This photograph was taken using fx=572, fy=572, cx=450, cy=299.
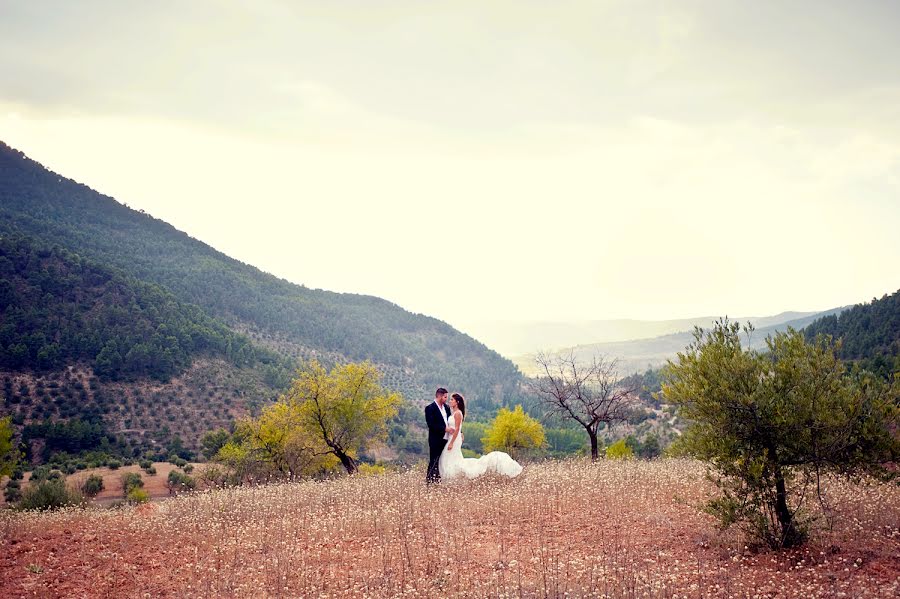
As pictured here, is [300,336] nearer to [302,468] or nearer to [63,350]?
[63,350]

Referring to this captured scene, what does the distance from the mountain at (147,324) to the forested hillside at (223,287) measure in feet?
1.24

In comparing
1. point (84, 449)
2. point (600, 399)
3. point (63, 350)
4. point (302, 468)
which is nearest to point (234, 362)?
point (63, 350)

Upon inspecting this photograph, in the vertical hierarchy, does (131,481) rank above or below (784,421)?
below

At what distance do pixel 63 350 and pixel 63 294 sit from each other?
406 inches

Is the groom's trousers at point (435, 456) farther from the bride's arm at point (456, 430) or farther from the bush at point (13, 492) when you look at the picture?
the bush at point (13, 492)

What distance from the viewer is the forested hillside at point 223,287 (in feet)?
319

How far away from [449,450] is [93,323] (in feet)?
223

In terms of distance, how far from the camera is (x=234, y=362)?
7706cm

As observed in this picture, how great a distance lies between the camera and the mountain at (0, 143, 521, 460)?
61688mm

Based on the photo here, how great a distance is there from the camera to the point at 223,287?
107 metres

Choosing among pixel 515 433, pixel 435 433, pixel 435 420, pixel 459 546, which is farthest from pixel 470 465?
pixel 515 433

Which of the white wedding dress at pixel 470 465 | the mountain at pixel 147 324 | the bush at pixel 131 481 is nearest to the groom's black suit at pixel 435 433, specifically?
the white wedding dress at pixel 470 465

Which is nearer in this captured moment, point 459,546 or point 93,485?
point 459,546

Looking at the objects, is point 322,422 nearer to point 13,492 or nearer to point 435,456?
point 435,456
